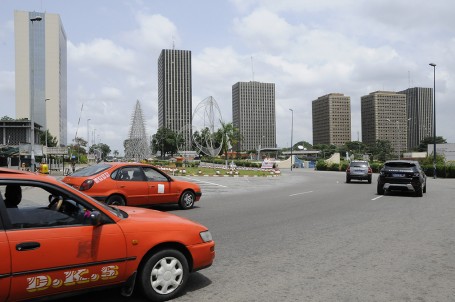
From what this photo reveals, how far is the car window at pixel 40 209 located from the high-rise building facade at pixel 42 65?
141 meters

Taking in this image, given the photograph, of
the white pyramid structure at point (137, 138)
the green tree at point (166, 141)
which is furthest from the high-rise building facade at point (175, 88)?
the white pyramid structure at point (137, 138)

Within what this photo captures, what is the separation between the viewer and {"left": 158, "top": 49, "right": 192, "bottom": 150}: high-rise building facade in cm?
17357

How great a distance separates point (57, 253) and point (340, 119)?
170068 millimetres

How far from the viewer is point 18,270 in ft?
11.9

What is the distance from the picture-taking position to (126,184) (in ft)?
37.2

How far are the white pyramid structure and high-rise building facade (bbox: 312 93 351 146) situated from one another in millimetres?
94292

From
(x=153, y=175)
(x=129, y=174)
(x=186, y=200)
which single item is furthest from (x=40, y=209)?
(x=186, y=200)

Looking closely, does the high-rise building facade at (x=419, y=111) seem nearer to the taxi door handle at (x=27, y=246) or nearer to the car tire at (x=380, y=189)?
the car tire at (x=380, y=189)

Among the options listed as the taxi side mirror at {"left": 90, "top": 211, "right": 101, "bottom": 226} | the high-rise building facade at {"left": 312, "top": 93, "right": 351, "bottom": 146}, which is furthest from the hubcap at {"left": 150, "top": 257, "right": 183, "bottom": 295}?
the high-rise building facade at {"left": 312, "top": 93, "right": 351, "bottom": 146}

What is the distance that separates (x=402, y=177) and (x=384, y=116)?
389ft

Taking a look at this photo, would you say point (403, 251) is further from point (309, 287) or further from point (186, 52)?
point (186, 52)

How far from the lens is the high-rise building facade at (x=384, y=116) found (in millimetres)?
124062

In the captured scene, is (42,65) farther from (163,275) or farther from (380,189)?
(163,275)

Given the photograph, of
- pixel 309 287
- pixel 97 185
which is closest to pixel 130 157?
pixel 97 185
